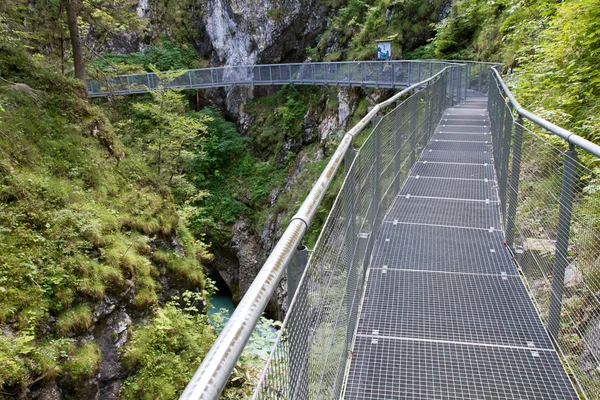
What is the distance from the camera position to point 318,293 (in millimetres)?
Result: 2299

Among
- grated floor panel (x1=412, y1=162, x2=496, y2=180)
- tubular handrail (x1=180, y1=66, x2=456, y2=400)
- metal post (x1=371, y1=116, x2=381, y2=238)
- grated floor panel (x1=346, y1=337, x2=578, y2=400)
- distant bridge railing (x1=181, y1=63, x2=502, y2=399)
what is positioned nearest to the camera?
tubular handrail (x1=180, y1=66, x2=456, y2=400)

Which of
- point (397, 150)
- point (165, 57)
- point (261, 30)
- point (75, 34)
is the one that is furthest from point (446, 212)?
point (165, 57)

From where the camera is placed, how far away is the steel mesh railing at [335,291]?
171cm

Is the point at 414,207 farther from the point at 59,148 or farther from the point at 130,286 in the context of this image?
the point at 59,148

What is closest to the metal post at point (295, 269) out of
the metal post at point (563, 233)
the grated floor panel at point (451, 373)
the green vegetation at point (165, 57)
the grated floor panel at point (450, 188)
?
the grated floor panel at point (451, 373)

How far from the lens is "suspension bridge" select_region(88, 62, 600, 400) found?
181 cm

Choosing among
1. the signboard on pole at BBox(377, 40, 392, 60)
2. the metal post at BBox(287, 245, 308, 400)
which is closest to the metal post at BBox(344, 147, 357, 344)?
the metal post at BBox(287, 245, 308, 400)

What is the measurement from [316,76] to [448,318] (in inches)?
880

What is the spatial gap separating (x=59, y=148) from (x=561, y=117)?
9995mm

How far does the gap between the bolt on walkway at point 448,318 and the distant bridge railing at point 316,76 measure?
41.3ft

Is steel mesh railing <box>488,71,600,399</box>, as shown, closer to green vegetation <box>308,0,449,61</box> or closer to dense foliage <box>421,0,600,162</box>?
dense foliage <box>421,0,600,162</box>

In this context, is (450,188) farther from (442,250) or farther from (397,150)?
(442,250)

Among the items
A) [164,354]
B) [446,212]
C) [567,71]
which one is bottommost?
[164,354]

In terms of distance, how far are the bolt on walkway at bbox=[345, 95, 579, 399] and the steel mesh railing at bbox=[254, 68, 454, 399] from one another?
0.76 feet
